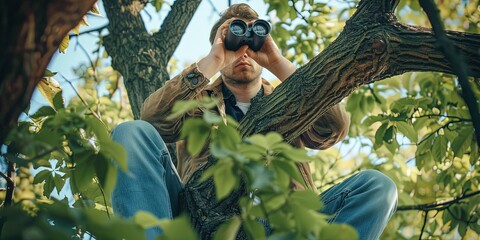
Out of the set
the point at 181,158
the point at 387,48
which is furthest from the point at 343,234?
the point at 181,158

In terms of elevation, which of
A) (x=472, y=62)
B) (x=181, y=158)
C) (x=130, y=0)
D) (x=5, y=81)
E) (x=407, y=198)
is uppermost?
(x=130, y=0)

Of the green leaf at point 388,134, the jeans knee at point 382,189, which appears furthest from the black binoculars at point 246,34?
the jeans knee at point 382,189

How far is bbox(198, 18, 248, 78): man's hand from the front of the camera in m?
2.98

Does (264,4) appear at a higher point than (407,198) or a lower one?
higher

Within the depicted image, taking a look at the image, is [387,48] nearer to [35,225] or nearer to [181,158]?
[181,158]

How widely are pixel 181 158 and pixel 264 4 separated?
69.6 inches

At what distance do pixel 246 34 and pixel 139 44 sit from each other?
2.53 ft

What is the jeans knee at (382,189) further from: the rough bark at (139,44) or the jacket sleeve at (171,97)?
the rough bark at (139,44)

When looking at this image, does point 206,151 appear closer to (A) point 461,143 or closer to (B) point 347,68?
(B) point 347,68

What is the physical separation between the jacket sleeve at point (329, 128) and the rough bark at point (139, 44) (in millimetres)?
897

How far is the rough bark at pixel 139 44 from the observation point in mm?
3533

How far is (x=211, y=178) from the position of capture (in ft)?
8.08

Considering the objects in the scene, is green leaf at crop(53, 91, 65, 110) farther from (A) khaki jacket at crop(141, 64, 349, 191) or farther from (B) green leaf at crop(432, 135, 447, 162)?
(B) green leaf at crop(432, 135, 447, 162)

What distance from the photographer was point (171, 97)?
9.27 ft
